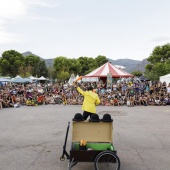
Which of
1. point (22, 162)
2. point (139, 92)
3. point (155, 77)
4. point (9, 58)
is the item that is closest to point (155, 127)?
point (22, 162)

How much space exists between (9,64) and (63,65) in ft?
52.3

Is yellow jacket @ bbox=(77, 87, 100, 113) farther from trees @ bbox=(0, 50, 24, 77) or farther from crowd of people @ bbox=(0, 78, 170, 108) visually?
trees @ bbox=(0, 50, 24, 77)

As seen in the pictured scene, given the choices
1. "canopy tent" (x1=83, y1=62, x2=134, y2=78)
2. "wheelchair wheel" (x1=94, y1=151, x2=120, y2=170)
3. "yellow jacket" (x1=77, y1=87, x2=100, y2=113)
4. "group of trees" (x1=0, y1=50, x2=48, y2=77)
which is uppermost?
"group of trees" (x1=0, y1=50, x2=48, y2=77)

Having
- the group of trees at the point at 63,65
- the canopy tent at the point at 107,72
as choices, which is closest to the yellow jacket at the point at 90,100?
the canopy tent at the point at 107,72

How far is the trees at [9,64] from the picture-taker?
6281cm

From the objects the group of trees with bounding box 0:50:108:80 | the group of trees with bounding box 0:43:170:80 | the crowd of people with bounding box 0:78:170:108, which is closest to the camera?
the crowd of people with bounding box 0:78:170:108

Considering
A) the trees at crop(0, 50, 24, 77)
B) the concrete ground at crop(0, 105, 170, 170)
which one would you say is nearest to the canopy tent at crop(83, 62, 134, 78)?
the concrete ground at crop(0, 105, 170, 170)

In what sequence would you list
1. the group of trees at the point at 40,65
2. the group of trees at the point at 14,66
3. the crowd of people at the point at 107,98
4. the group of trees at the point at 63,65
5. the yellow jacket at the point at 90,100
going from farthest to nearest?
the group of trees at the point at 40,65 → the group of trees at the point at 14,66 → the group of trees at the point at 63,65 → the crowd of people at the point at 107,98 → the yellow jacket at the point at 90,100

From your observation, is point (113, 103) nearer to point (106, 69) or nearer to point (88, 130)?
point (106, 69)

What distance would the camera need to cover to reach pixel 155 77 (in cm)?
4662

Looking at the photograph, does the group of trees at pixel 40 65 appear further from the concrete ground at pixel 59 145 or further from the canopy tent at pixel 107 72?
the concrete ground at pixel 59 145

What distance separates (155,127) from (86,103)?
3.65m

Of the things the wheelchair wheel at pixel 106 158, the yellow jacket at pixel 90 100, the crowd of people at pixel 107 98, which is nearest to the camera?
the wheelchair wheel at pixel 106 158

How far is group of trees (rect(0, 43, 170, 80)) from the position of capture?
51344 mm
